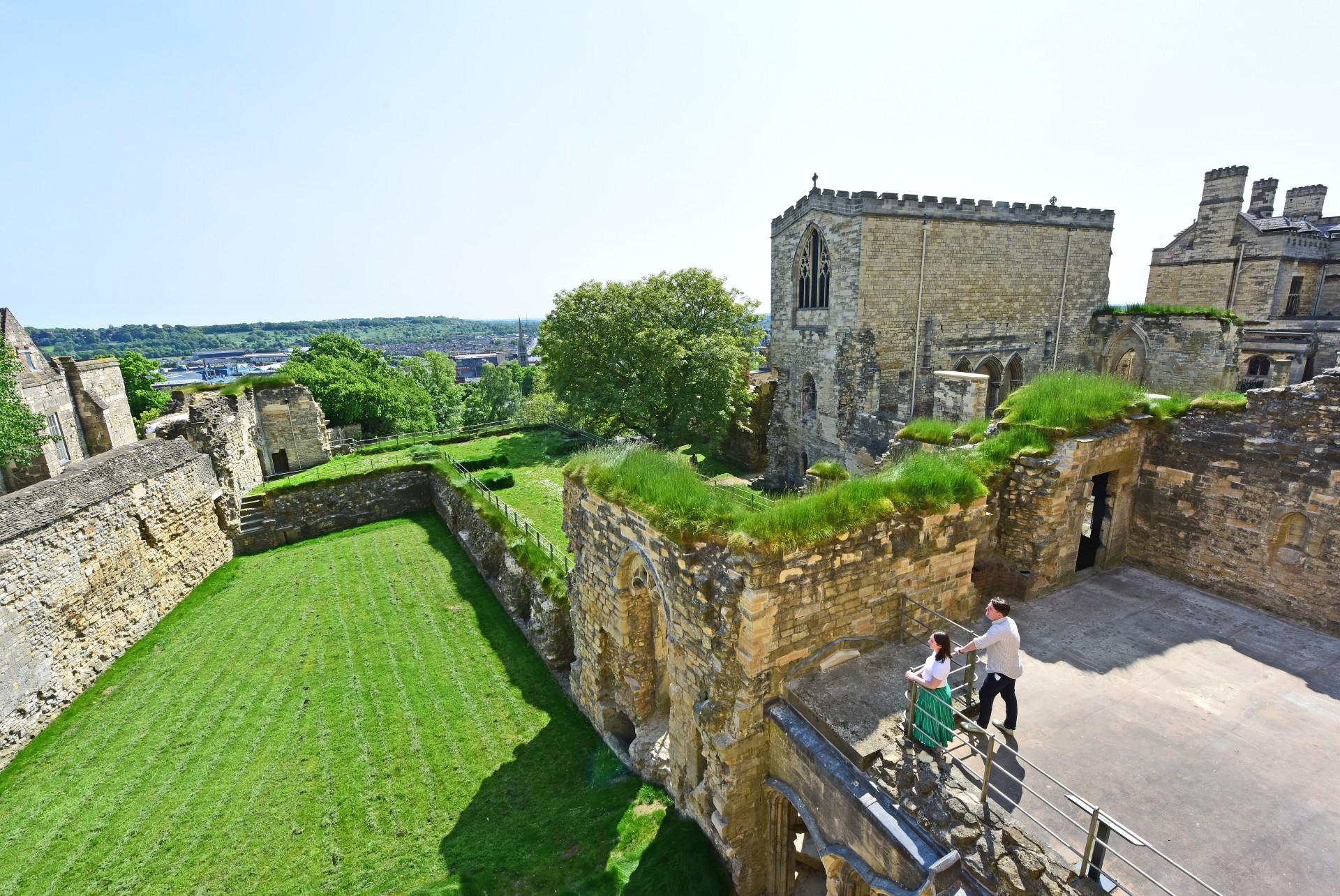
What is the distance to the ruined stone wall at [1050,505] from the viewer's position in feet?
28.0

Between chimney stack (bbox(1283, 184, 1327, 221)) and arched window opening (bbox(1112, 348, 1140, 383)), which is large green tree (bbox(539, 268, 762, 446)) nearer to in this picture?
arched window opening (bbox(1112, 348, 1140, 383))

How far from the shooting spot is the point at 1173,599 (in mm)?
8617

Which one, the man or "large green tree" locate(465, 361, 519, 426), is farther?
"large green tree" locate(465, 361, 519, 426)

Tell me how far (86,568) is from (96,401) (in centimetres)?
2068

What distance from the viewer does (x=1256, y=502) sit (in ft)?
27.5

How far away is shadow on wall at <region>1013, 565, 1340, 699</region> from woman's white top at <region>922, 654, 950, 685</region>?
2741mm

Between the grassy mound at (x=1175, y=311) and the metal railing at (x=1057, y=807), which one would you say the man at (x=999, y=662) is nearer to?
the metal railing at (x=1057, y=807)

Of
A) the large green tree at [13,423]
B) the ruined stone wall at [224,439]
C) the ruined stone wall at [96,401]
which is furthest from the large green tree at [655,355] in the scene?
the ruined stone wall at [96,401]

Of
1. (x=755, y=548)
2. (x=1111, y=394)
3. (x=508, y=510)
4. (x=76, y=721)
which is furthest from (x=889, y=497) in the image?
Answer: (x=76, y=721)

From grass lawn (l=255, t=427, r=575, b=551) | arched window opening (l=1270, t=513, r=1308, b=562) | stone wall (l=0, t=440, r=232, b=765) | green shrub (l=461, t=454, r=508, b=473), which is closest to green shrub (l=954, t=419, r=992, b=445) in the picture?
arched window opening (l=1270, t=513, r=1308, b=562)

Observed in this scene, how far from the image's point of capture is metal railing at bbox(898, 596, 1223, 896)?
158 inches

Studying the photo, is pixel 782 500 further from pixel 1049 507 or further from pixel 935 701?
pixel 1049 507

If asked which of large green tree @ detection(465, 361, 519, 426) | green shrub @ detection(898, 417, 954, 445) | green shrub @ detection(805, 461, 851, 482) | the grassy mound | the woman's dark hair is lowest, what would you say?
large green tree @ detection(465, 361, 519, 426)

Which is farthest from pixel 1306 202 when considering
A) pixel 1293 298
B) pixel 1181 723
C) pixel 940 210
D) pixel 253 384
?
pixel 253 384
